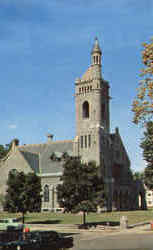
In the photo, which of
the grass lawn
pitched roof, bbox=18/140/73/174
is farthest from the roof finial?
the grass lawn

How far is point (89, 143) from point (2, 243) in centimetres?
5091

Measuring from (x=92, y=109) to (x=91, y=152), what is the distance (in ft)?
30.0

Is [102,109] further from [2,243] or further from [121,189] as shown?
[2,243]

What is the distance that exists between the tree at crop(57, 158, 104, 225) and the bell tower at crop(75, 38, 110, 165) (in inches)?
1132

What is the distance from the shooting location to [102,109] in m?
78.9

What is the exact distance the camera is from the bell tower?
7394cm

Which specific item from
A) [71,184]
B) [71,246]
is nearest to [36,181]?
[71,184]

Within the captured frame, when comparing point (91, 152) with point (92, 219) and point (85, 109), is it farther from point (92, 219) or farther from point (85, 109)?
point (92, 219)

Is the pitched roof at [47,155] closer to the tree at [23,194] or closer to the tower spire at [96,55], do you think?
the tower spire at [96,55]

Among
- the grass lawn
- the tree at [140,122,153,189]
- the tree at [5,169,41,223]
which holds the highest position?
the tree at [140,122,153,189]

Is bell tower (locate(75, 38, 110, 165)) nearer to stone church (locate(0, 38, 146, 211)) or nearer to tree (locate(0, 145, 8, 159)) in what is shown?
stone church (locate(0, 38, 146, 211))

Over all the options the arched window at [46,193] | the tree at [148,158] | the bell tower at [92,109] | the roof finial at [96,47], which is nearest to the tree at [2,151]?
the arched window at [46,193]

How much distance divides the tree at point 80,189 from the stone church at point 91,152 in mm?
28792

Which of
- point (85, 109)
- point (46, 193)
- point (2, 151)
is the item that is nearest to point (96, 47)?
point (85, 109)
